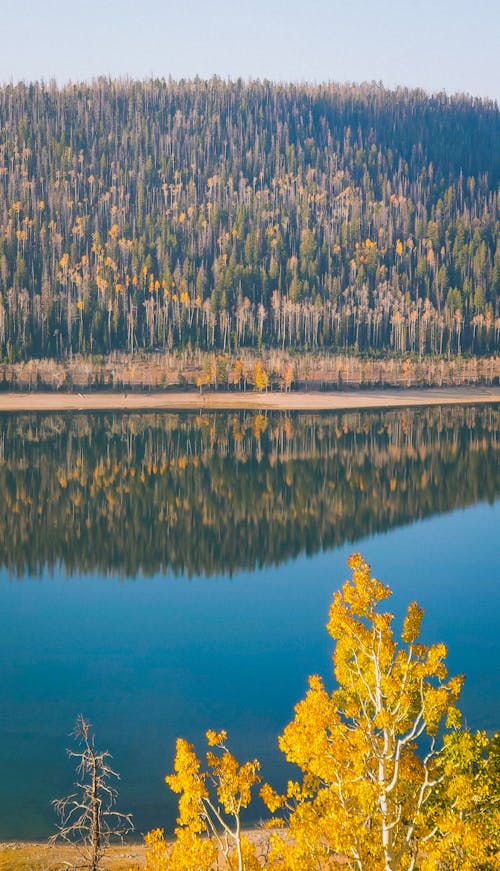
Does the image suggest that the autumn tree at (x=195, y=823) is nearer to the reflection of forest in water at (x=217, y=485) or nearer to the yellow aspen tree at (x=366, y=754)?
the yellow aspen tree at (x=366, y=754)

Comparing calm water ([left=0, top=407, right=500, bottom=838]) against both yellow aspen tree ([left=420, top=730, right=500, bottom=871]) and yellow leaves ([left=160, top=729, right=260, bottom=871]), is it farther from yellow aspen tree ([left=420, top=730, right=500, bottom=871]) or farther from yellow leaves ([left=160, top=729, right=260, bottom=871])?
yellow aspen tree ([left=420, top=730, right=500, bottom=871])

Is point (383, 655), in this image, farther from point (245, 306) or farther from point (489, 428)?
point (245, 306)

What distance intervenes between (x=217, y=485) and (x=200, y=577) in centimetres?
2656

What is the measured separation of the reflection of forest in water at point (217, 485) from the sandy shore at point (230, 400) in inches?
689

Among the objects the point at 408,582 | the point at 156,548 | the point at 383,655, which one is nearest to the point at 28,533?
the point at 156,548

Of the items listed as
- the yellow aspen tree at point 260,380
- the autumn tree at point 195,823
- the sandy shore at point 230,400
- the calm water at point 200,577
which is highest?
the autumn tree at point 195,823

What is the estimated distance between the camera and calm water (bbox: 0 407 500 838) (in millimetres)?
29359

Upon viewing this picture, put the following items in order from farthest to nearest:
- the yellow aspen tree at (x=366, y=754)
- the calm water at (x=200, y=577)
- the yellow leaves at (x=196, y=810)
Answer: the calm water at (x=200, y=577), the yellow aspen tree at (x=366, y=754), the yellow leaves at (x=196, y=810)

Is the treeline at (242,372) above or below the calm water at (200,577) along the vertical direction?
above

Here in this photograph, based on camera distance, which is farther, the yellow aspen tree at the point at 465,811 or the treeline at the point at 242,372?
the treeline at the point at 242,372

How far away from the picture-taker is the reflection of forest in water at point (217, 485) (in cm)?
5731

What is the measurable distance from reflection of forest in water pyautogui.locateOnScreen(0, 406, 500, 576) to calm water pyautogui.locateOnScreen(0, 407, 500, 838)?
0.29 meters

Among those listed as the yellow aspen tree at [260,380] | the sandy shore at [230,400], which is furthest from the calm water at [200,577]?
the yellow aspen tree at [260,380]

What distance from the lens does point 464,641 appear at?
38.4m
